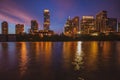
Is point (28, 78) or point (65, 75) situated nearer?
point (28, 78)

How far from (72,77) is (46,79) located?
2627 millimetres

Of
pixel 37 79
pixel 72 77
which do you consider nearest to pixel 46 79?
pixel 37 79

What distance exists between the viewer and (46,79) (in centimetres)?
2491

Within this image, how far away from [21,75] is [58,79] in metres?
4.14

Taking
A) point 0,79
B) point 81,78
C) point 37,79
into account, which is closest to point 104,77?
point 81,78

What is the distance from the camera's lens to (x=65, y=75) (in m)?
27.3

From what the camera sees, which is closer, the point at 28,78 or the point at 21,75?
the point at 28,78

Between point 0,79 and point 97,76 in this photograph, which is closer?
point 0,79

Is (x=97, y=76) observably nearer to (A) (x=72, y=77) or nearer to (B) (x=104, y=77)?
(B) (x=104, y=77)

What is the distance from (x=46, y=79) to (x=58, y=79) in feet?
3.59

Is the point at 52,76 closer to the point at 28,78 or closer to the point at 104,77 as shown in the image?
the point at 28,78

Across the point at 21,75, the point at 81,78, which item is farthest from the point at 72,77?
the point at 21,75

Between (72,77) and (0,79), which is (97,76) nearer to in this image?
(72,77)

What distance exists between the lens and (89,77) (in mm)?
25969
